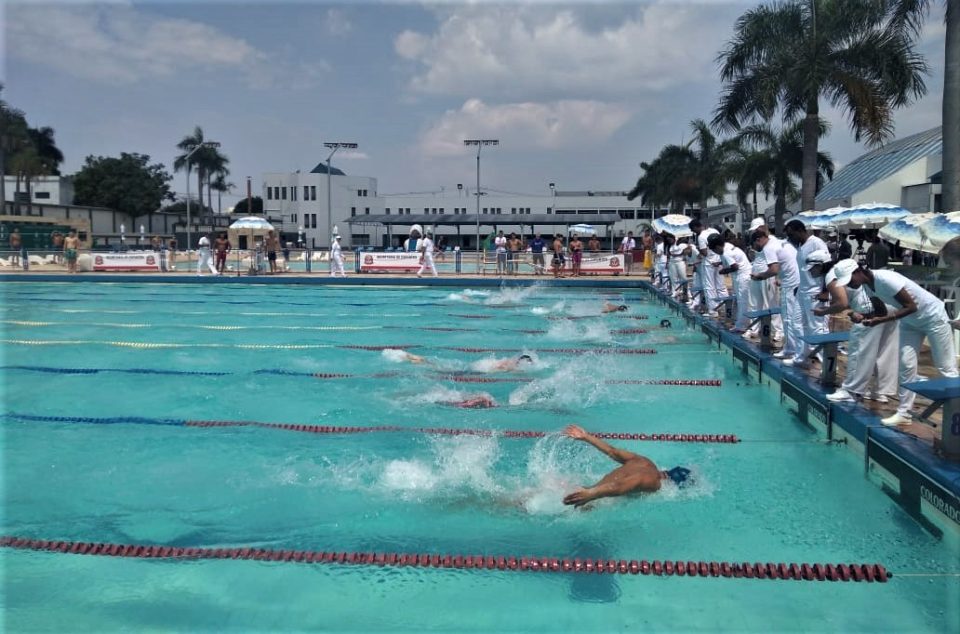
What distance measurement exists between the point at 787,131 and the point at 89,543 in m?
26.1

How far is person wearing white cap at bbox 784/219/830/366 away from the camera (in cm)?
688

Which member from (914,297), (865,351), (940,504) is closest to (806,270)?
(865,351)

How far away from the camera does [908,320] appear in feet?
16.8

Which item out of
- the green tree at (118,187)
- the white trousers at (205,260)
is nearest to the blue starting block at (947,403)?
the white trousers at (205,260)

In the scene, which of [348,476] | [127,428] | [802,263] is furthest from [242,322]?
[802,263]

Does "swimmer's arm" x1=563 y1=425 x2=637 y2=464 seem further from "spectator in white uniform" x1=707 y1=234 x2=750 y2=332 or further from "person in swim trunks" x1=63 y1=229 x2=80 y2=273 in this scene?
"person in swim trunks" x1=63 y1=229 x2=80 y2=273

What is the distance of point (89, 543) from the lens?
4375 millimetres

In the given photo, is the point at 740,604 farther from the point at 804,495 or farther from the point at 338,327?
the point at 338,327

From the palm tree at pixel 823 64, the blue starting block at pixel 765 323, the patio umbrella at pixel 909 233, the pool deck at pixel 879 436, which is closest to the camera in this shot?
the pool deck at pixel 879 436

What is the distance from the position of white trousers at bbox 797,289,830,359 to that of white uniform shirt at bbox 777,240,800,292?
9.6 inches

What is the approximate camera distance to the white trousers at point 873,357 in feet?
18.2

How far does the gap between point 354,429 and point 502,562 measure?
290 centimetres

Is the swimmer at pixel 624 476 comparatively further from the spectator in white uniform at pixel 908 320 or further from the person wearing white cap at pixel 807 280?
the person wearing white cap at pixel 807 280

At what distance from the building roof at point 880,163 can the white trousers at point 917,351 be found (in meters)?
21.9
